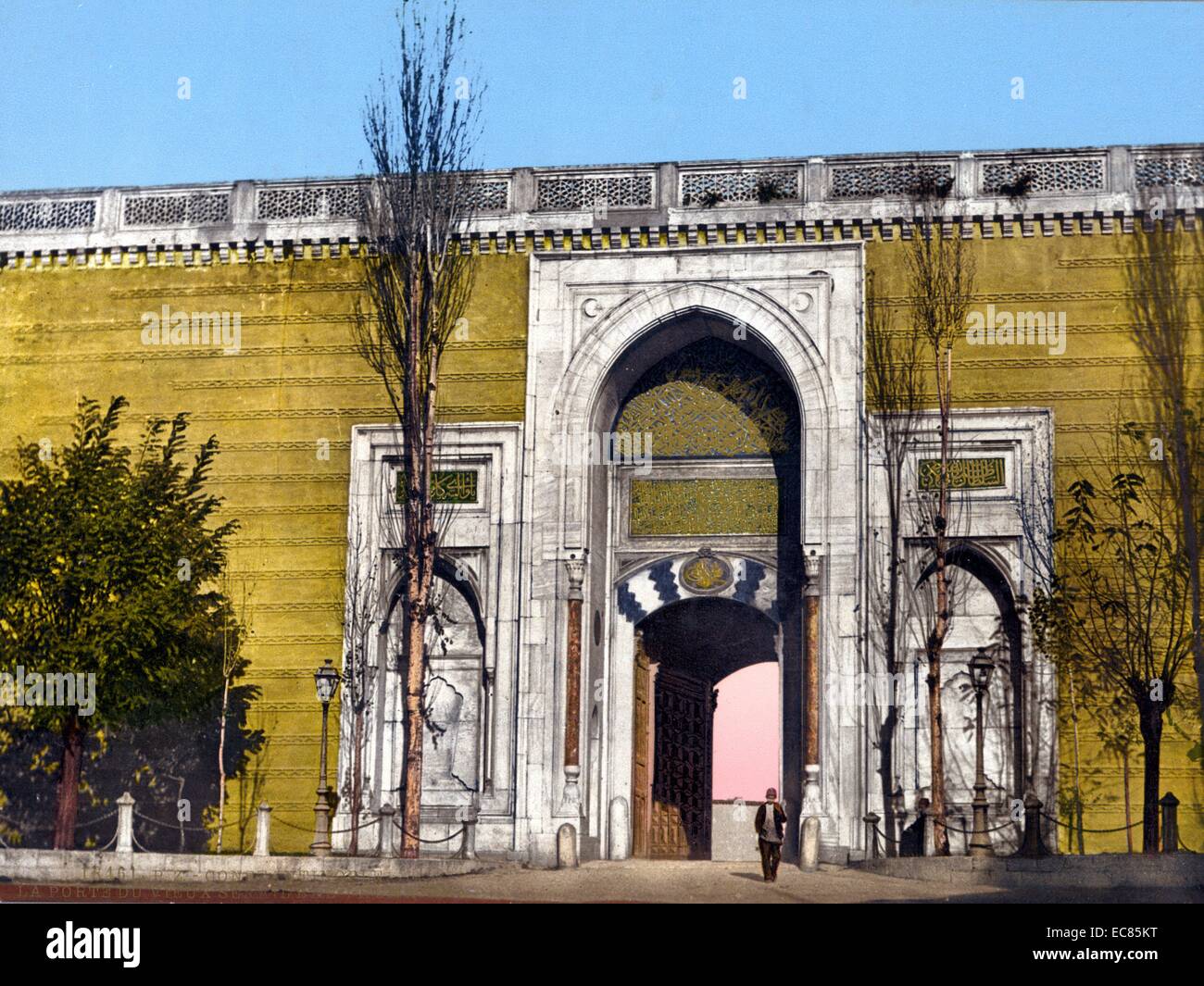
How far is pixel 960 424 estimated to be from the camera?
2205cm

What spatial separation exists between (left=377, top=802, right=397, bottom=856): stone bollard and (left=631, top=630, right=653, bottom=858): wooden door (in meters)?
2.95

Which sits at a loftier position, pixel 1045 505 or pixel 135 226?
pixel 135 226

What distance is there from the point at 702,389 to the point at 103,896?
9979mm

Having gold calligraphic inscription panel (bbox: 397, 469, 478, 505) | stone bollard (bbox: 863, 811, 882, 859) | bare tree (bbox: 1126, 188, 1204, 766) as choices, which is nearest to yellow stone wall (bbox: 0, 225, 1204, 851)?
→ bare tree (bbox: 1126, 188, 1204, 766)

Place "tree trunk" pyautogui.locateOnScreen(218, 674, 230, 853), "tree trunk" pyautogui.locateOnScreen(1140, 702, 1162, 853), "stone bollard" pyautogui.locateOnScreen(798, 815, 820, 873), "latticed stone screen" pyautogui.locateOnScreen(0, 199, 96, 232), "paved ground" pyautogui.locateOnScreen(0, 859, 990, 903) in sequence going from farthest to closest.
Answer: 1. "latticed stone screen" pyautogui.locateOnScreen(0, 199, 96, 232)
2. "tree trunk" pyautogui.locateOnScreen(218, 674, 230, 853)
3. "stone bollard" pyautogui.locateOnScreen(798, 815, 820, 873)
4. "tree trunk" pyautogui.locateOnScreen(1140, 702, 1162, 853)
5. "paved ground" pyautogui.locateOnScreen(0, 859, 990, 903)

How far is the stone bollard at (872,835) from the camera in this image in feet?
69.3

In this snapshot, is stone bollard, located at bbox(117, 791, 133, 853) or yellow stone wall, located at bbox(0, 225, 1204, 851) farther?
yellow stone wall, located at bbox(0, 225, 1204, 851)

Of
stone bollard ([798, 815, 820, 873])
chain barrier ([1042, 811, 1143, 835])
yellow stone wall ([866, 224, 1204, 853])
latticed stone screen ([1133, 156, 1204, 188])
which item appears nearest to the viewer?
stone bollard ([798, 815, 820, 873])

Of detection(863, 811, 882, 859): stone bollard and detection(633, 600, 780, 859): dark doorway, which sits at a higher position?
detection(633, 600, 780, 859): dark doorway

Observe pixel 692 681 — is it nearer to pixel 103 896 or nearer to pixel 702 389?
pixel 702 389

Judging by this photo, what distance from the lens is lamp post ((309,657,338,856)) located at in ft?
69.4

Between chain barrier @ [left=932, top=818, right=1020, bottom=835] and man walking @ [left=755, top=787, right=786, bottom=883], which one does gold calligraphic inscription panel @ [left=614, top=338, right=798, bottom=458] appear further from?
man walking @ [left=755, top=787, right=786, bottom=883]
